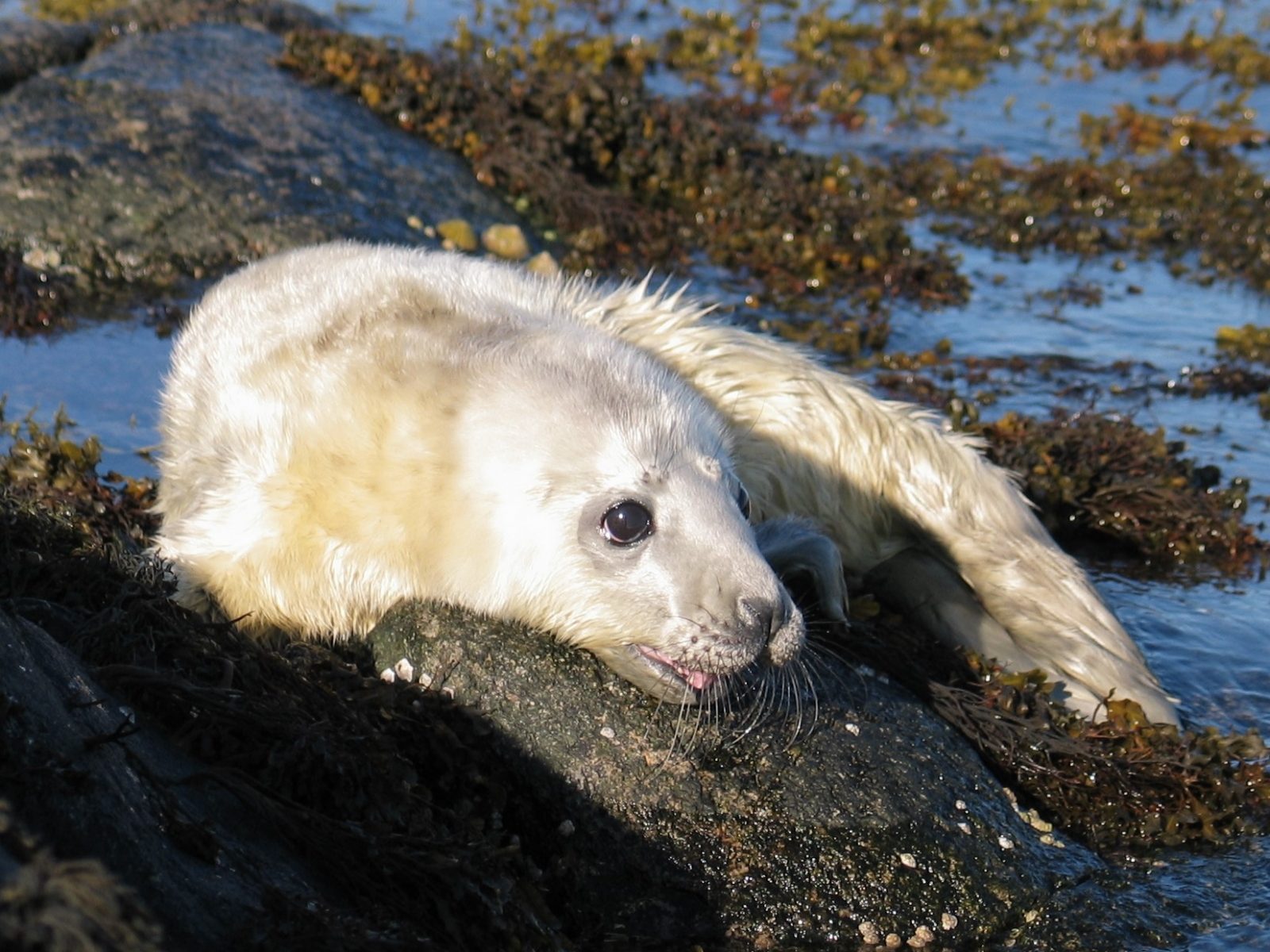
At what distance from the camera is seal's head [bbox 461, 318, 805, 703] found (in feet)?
10.8

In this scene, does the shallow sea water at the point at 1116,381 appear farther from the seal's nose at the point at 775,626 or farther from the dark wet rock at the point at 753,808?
the seal's nose at the point at 775,626

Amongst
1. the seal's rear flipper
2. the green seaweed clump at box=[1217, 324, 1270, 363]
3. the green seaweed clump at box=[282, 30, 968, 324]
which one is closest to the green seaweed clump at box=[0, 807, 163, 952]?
the seal's rear flipper

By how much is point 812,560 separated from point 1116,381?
3776 mm

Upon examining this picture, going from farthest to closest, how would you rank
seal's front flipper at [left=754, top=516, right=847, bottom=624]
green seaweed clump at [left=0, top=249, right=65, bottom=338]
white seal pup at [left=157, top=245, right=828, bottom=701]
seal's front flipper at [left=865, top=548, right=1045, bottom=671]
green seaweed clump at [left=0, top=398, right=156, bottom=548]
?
green seaweed clump at [left=0, top=249, right=65, bottom=338] → green seaweed clump at [left=0, top=398, right=156, bottom=548] → seal's front flipper at [left=865, top=548, right=1045, bottom=671] → seal's front flipper at [left=754, top=516, right=847, bottom=624] → white seal pup at [left=157, top=245, right=828, bottom=701]

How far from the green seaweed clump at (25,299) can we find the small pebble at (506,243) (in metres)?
2.07

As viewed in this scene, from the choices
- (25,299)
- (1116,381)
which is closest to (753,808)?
(25,299)

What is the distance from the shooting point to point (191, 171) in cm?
731

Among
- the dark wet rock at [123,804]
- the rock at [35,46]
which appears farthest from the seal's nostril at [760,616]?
the rock at [35,46]

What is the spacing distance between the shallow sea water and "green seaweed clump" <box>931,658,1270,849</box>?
0.12m

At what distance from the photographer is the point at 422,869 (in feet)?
9.75

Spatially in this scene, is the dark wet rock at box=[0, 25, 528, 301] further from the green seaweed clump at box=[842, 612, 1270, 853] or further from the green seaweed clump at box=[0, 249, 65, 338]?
the green seaweed clump at box=[842, 612, 1270, 853]

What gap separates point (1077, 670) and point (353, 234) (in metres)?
4.22

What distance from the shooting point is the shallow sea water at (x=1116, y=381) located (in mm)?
3756

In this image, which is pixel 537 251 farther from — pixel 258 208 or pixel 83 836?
pixel 83 836
